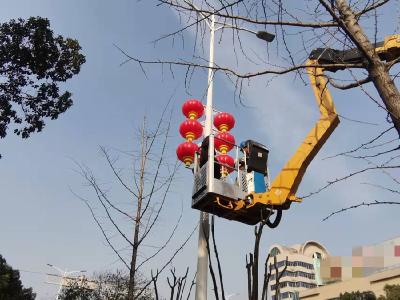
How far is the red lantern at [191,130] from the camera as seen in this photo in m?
7.79

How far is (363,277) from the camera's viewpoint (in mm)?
42344

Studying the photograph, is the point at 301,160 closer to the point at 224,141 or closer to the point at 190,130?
the point at 224,141

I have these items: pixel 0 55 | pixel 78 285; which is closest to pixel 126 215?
pixel 0 55

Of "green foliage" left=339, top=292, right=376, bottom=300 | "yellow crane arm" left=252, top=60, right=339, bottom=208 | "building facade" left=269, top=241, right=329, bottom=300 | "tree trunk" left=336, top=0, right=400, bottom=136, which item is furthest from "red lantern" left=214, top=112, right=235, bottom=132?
"building facade" left=269, top=241, right=329, bottom=300

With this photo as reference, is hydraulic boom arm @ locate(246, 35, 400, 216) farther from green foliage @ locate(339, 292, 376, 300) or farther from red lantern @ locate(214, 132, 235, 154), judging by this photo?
green foliage @ locate(339, 292, 376, 300)

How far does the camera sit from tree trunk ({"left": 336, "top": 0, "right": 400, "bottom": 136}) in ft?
8.11

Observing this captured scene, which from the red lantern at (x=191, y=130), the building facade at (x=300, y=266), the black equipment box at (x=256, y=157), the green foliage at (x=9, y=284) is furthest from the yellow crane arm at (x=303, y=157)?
the building facade at (x=300, y=266)

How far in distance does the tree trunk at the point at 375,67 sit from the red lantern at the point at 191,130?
5109mm

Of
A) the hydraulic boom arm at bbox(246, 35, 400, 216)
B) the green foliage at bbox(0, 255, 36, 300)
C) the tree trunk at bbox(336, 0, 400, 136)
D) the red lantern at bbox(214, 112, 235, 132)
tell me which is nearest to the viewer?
the tree trunk at bbox(336, 0, 400, 136)

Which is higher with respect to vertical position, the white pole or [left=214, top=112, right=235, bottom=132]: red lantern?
[left=214, top=112, right=235, bottom=132]: red lantern

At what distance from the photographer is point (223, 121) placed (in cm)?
838

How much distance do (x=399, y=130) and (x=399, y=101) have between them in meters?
0.18

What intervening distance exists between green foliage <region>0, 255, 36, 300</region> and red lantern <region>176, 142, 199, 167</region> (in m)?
18.4

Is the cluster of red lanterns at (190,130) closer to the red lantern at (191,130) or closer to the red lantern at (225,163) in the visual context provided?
the red lantern at (191,130)
